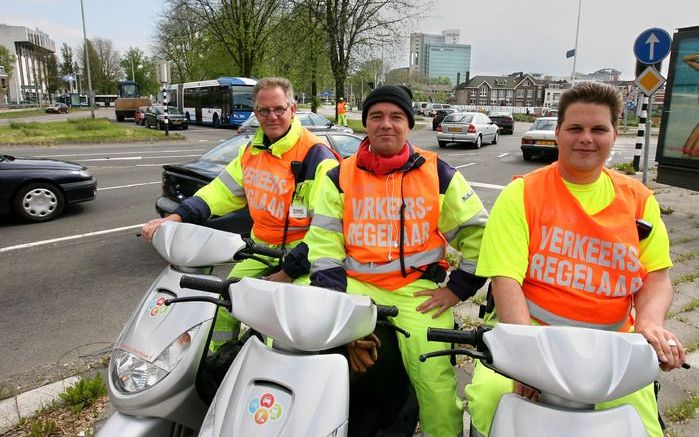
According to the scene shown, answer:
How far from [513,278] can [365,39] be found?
31711 millimetres

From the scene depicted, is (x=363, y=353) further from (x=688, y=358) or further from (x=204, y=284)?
(x=688, y=358)

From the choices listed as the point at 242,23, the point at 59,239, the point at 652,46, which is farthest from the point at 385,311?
the point at 242,23

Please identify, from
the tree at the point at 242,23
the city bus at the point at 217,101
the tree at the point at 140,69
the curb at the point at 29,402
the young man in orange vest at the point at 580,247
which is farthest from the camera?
the tree at the point at 140,69

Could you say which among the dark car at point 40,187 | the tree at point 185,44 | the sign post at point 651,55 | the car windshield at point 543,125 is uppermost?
the tree at point 185,44

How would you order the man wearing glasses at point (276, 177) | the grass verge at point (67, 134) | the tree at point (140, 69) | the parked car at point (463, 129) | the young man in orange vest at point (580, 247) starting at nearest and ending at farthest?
1. the young man in orange vest at point (580, 247)
2. the man wearing glasses at point (276, 177)
3. the grass verge at point (67, 134)
4. the parked car at point (463, 129)
5. the tree at point (140, 69)

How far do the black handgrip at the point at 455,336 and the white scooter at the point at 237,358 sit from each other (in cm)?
23

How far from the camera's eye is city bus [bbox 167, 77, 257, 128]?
30.1 metres

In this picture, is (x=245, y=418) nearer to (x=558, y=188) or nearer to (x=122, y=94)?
(x=558, y=188)

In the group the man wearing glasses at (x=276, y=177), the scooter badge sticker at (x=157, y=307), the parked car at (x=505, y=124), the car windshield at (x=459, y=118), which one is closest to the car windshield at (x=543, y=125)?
the car windshield at (x=459, y=118)

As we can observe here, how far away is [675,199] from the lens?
388 inches

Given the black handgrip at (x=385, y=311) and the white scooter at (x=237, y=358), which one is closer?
the white scooter at (x=237, y=358)

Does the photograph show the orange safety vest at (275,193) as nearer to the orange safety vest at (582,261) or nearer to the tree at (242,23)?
the orange safety vest at (582,261)

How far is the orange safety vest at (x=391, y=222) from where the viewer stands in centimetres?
233

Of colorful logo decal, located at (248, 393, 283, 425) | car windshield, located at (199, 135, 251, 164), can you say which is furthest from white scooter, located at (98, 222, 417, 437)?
car windshield, located at (199, 135, 251, 164)
